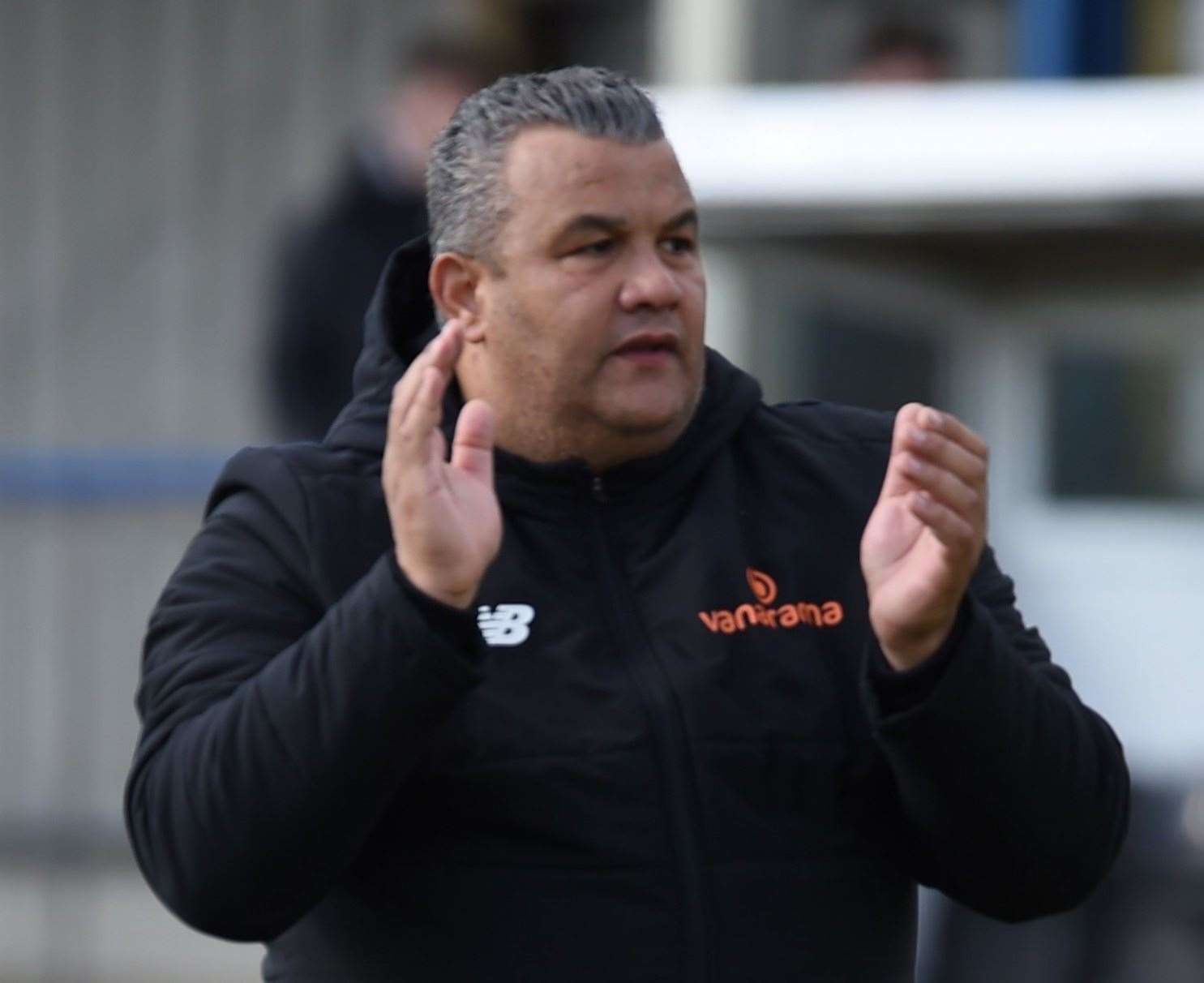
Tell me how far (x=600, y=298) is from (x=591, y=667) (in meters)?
0.36

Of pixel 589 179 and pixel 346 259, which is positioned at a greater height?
pixel 589 179

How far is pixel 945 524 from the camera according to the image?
2.26 metres

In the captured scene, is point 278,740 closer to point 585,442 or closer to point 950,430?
point 585,442

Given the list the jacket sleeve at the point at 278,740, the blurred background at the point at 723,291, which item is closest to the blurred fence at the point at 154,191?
the blurred background at the point at 723,291

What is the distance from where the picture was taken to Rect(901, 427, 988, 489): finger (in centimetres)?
227

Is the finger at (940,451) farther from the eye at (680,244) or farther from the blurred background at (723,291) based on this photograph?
the blurred background at (723,291)

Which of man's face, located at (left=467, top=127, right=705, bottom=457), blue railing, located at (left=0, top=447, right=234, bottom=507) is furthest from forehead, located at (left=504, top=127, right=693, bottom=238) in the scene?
blue railing, located at (left=0, top=447, right=234, bottom=507)

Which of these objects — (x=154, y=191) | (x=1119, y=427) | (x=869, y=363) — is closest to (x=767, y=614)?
(x=869, y=363)

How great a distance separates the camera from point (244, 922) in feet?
7.59

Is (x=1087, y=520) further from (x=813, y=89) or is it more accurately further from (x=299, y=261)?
(x=299, y=261)

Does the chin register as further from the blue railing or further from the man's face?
the blue railing

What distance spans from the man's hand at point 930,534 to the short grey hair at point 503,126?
44 centimetres

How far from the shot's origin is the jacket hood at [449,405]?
2.52m

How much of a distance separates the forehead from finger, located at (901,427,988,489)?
15.6 inches
